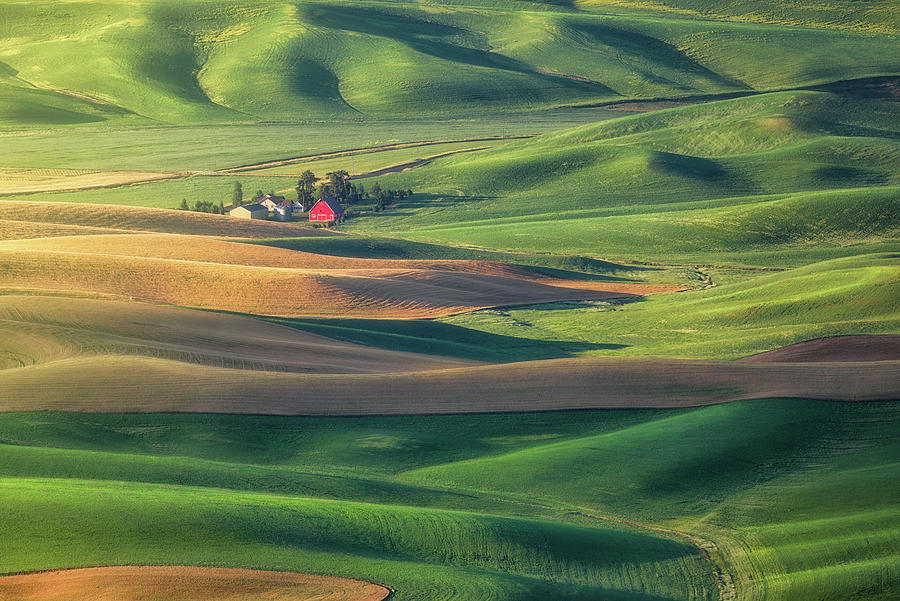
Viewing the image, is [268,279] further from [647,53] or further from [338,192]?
[647,53]

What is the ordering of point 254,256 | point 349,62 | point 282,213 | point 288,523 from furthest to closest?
point 349,62
point 282,213
point 254,256
point 288,523

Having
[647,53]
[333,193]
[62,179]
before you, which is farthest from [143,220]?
[647,53]

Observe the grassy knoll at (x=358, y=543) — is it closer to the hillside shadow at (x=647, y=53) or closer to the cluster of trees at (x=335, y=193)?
the cluster of trees at (x=335, y=193)

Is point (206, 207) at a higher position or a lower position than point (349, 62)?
lower

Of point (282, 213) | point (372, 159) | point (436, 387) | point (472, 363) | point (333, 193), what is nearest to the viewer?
point (436, 387)

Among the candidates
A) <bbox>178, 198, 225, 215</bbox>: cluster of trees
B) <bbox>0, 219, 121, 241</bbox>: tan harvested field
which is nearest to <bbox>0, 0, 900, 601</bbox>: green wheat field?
<bbox>0, 219, 121, 241</bbox>: tan harvested field

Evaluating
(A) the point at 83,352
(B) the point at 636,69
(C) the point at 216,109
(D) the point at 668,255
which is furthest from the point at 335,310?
(B) the point at 636,69

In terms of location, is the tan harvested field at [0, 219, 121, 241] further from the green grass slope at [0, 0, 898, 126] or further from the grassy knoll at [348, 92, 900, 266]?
the green grass slope at [0, 0, 898, 126]

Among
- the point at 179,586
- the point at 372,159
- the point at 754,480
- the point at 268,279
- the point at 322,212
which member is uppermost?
the point at 372,159
